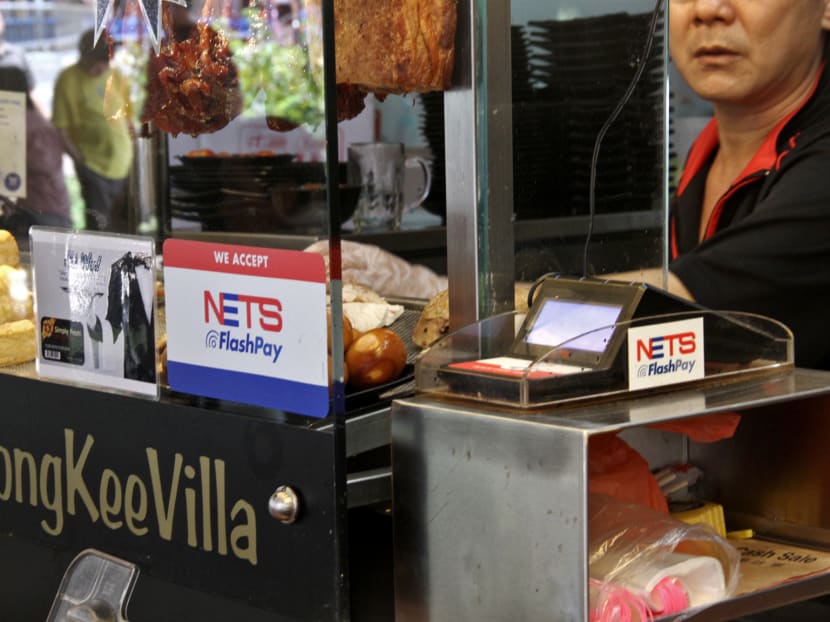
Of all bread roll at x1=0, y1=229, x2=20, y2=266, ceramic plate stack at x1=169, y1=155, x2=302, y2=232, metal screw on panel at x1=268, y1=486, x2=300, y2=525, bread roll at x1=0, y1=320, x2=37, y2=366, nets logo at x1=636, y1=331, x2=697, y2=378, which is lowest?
metal screw on panel at x1=268, y1=486, x2=300, y2=525

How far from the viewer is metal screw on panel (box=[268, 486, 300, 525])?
1331mm

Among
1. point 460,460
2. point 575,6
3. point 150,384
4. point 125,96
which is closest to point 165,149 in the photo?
point 125,96

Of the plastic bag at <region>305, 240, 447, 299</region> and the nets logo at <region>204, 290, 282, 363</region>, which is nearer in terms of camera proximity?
the nets logo at <region>204, 290, 282, 363</region>

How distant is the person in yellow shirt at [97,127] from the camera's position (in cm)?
163

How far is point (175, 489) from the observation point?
1.49 m

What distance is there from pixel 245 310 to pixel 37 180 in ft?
1.80

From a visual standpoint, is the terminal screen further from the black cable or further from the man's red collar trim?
the man's red collar trim

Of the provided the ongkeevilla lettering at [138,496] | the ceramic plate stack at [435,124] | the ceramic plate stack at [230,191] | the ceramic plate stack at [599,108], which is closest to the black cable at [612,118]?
the ceramic plate stack at [599,108]

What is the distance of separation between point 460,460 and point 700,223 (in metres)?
1.30

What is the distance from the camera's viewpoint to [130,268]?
1.55 meters

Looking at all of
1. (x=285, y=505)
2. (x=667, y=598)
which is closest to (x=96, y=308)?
(x=285, y=505)

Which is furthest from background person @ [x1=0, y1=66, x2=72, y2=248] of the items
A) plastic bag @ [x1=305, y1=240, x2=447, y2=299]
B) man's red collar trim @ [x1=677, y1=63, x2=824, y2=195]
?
man's red collar trim @ [x1=677, y1=63, x2=824, y2=195]

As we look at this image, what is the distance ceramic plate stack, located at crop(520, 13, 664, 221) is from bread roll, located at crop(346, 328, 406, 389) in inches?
11.0

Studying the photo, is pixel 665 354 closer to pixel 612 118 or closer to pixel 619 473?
pixel 619 473
